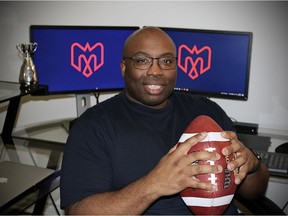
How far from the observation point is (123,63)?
150cm

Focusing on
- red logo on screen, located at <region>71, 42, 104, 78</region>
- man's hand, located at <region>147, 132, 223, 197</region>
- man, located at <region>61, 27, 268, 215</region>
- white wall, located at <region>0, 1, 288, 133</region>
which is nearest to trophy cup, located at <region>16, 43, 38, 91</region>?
red logo on screen, located at <region>71, 42, 104, 78</region>

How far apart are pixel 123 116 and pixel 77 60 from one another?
723 millimetres

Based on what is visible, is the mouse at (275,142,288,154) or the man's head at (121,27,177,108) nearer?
the man's head at (121,27,177,108)

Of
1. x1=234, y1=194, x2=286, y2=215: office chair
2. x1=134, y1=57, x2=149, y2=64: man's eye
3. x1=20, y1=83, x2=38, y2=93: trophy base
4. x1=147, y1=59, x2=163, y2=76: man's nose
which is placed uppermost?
x1=134, y1=57, x2=149, y2=64: man's eye

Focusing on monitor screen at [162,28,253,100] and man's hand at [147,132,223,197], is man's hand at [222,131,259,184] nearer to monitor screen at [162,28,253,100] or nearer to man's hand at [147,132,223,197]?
man's hand at [147,132,223,197]

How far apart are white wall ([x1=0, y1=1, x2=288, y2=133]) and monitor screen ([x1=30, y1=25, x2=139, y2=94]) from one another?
33cm

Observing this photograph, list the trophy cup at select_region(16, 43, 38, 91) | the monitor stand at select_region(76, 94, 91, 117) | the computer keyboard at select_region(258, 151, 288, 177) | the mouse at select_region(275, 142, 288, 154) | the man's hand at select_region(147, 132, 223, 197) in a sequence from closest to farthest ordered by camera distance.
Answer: the man's hand at select_region(147, 132, 223, 197) → the computer keyboard at select_region(258, 151, 288, 177) → the mouse at select_region(275, 142, 288, 154) → the trophy cup at select_region(16, 43, 38, 91) → the monitor stand at select_region(76, 94, 91, 117)

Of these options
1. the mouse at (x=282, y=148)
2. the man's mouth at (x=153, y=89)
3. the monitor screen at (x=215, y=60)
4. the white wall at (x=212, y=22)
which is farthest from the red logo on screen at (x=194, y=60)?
the man's mouth at (x=153, y=89)

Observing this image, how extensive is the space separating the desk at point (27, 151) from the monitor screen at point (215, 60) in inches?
32.1

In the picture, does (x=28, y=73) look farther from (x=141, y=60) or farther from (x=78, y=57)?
(x=141, y=60)

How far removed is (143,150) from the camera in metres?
1.34

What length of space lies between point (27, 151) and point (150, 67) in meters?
0.83

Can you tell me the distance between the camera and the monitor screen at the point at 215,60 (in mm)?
1982

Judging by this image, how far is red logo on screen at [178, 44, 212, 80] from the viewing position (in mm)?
2023
